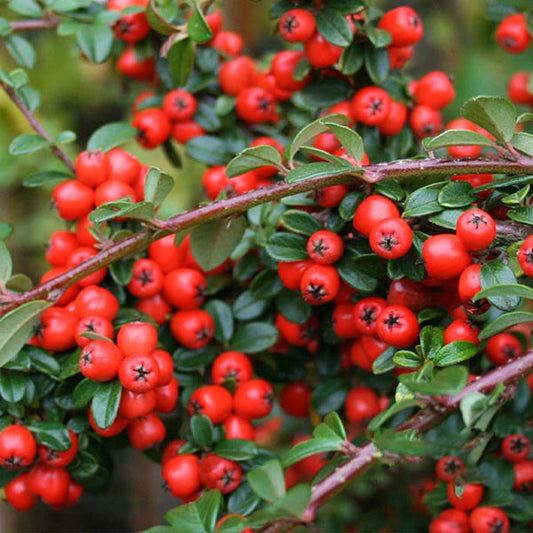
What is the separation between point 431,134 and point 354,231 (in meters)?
0.39

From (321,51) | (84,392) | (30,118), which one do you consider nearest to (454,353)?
(84,392)

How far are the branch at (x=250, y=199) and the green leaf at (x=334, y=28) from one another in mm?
325

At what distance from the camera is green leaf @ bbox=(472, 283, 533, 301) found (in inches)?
37.4

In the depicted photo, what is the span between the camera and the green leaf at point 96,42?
1.57m

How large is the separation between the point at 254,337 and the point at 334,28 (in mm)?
591

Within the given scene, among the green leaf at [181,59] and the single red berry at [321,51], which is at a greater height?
the green leaf at [181,59]

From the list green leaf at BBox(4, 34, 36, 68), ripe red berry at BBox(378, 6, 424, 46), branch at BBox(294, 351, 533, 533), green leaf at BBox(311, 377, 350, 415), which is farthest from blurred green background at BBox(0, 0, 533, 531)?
branch at BBox(294, 351, 533, 533)

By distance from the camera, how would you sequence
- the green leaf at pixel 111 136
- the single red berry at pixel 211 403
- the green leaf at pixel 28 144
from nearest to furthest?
the single red berry at pixel 211 403
the green leaf at pixel 28 144
the green leaf at pixel 111 136

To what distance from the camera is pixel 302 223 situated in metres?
1.26

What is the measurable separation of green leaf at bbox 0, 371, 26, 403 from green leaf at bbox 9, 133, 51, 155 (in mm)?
433

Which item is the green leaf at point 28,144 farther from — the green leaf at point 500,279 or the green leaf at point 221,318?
the green leaf at point 500,279

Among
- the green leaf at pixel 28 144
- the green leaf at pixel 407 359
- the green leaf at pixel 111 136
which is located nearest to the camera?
the green leaf at pixel 407 359

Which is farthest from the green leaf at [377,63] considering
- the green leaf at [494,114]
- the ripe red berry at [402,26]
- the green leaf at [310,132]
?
the green leaf at [494,114]

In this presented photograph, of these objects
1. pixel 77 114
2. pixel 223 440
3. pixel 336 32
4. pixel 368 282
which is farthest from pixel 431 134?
pixel 77 114
